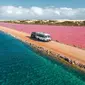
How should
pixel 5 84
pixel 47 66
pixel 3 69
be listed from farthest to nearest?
1. pixel 47 66
2. pixel 3 69
3. pixel 5 84

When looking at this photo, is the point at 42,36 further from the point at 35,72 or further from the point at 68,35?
the point at 35,72

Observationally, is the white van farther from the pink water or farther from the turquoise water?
the turquoise water

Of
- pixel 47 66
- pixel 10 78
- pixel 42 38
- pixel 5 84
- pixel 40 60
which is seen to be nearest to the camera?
pixel 5 84

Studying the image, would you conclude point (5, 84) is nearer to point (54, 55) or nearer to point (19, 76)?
point (19, 76)

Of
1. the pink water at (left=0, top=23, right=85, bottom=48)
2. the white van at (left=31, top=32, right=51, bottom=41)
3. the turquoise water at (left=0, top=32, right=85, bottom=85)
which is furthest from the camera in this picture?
the white van at (left=31, top=32, right=51, bottom=41)

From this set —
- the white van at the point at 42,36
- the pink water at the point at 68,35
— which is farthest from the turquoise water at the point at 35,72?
the white van at the point at 42,36

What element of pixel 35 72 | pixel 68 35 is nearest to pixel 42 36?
pixel 68 35

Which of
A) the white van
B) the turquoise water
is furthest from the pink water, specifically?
the turquoise water

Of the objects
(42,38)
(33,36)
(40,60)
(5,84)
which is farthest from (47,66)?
(33,36)
